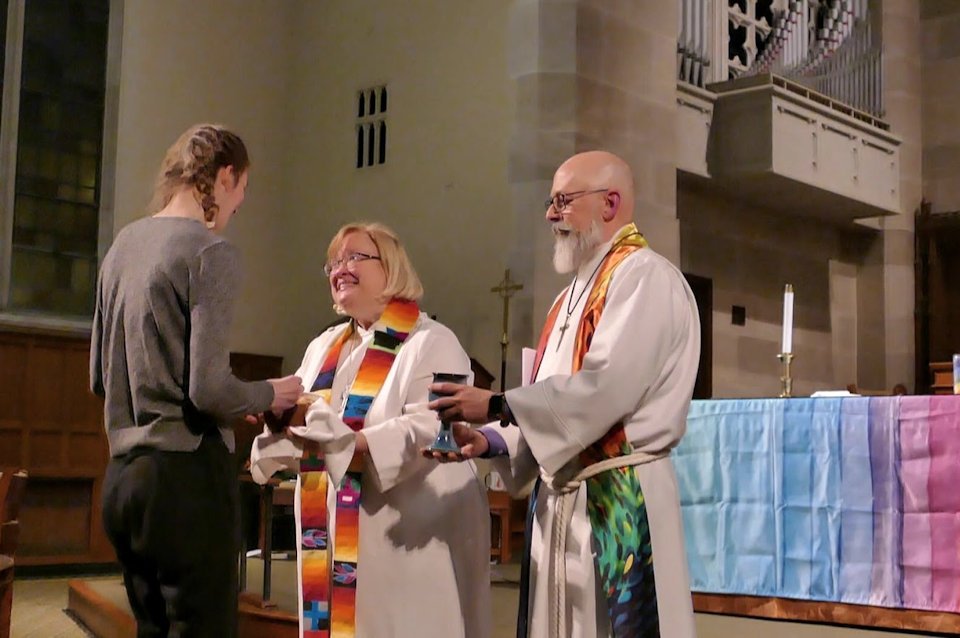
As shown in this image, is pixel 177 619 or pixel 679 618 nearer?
pixel 177 619

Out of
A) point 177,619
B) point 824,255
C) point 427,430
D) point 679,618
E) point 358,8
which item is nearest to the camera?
point 177,619

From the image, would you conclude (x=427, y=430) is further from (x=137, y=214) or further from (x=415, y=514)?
(x=137, y=214)

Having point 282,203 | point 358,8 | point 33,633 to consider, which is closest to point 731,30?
point 358,8

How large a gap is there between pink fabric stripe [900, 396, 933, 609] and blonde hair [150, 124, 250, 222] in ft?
12.3

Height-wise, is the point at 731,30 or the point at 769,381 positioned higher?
the point at 731,30

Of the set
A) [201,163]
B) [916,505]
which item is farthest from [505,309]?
[201,163]

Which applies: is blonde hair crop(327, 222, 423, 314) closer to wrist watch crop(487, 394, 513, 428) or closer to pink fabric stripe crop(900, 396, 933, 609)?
wrist watch crop(487, 394, 513, 428)

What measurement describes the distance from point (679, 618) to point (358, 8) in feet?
28.3

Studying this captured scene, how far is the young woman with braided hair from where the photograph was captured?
218 centimetres

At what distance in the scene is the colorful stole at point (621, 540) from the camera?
2.49 metres

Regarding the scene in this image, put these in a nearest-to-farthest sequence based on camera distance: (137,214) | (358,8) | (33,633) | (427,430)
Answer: (427,430)
(33,633)
(137,214)
(358,8)

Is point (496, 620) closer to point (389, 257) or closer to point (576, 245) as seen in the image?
point (389, 257)

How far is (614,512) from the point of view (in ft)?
8.31

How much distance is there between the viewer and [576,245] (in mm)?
2787
